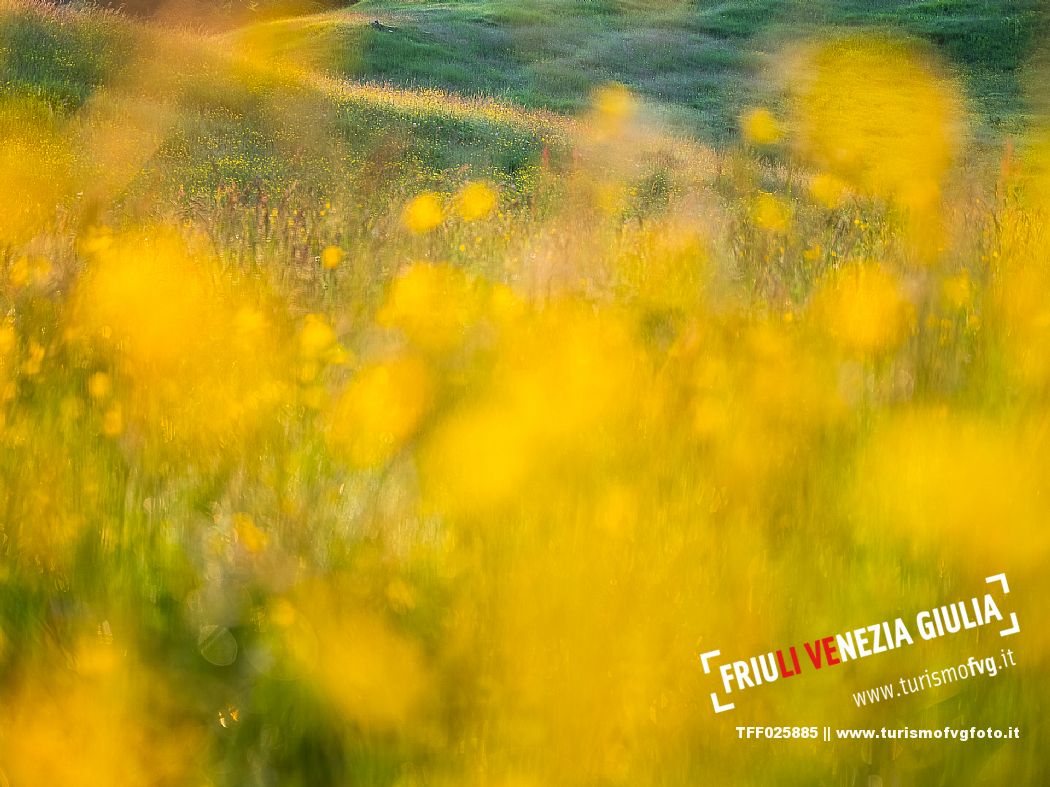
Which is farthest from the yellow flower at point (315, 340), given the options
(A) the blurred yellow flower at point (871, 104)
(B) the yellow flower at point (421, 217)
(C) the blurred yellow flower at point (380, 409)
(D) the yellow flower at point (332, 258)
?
(A) the blurred yellow flower at point (871, 104)

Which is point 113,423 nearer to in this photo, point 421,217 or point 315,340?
point 315,340

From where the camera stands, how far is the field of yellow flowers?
1239mm

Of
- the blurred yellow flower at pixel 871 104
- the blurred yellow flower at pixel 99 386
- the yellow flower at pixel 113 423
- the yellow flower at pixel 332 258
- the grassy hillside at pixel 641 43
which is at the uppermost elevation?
the grassy hillside at pixel 641 43

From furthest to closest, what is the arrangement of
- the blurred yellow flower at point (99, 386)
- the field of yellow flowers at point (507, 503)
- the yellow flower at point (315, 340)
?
the yellow flower at point (315, 340), the blurred yellow flower at point (99, 386), the field of yellow flowers at point (507, 503)

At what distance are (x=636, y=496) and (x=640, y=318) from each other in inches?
34.5

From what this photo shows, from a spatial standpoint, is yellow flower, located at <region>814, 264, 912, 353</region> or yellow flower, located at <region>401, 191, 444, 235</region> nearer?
yellow flower, located at <region>814, 264, 912, 353</region>

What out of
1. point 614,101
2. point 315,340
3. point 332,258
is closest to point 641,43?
point 614,101

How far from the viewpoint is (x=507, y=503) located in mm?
1524

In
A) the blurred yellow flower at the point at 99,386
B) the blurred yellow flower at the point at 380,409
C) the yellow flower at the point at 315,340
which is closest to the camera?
the blurred yellow flower at the point at 380,409

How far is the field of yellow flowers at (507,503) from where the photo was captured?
4.07 ft

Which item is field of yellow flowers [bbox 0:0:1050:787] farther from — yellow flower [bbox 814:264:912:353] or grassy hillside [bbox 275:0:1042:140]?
grassy hillside [bbox 275:0:1042:140]

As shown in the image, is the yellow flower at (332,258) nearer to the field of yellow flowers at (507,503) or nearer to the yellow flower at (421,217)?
the field of yellow flowers at (507,503)

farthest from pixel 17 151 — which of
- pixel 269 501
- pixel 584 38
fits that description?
pixel 584 38

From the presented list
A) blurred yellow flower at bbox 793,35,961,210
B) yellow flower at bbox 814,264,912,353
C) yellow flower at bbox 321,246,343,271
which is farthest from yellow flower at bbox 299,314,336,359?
blurred yellow flower at bbox 793,35,961,210
